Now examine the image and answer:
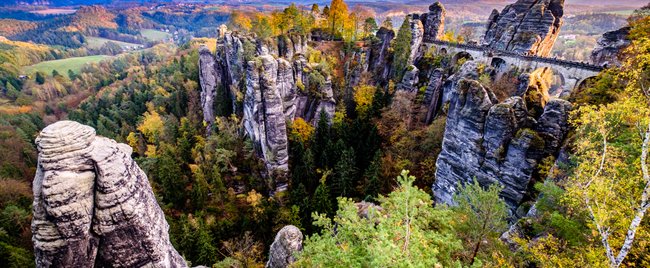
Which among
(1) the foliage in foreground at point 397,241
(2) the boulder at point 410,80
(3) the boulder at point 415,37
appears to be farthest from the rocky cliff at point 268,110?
(1) the foliage in foreground at point 397,241

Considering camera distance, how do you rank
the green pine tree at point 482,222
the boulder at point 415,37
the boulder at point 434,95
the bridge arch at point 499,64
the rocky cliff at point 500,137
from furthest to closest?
1. the boulder at point 415,37
2. the bridge arch at point 499,64
3. the boulder at point 434,95
4. the rocky cliff at point 500,137
5. the green pine tree at point 482,222

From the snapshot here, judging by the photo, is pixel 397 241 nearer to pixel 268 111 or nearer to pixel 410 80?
pixel 268 111

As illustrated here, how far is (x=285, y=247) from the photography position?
1975cm

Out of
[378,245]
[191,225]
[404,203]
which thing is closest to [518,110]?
[404,203]

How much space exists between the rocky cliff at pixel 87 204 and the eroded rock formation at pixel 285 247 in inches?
392

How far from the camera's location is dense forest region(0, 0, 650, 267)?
9.98 m

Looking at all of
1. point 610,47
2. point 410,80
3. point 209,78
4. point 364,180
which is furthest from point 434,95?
point 209,78

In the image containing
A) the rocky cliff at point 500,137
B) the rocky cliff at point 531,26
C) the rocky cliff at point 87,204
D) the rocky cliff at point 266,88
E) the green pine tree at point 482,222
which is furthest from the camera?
the rocky cliff at point 531,26

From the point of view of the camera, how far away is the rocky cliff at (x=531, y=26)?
40656 millimetres

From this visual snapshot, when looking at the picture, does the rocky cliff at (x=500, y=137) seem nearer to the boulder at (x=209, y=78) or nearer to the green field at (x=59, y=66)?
the boulder at (x=209, y=78)

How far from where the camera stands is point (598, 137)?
1484 centimetres

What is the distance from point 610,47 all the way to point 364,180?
32.3 metres

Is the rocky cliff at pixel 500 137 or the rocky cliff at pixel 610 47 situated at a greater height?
the rocky cliff at pixel 610 47

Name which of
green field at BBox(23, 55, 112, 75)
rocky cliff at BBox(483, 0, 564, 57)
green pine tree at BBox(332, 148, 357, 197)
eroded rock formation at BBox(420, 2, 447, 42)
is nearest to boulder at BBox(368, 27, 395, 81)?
eroded rock formation at BBox(420, 2, 447, 42)
